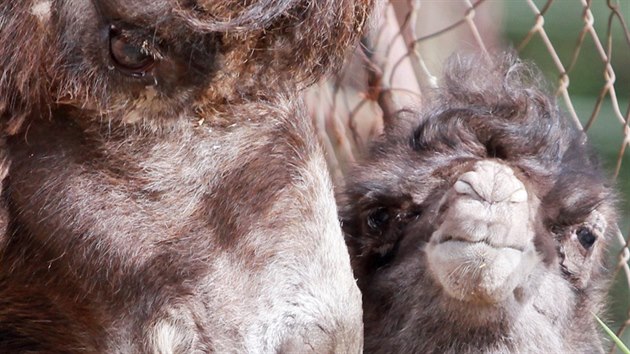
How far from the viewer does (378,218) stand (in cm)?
380

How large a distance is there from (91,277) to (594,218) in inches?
63.2

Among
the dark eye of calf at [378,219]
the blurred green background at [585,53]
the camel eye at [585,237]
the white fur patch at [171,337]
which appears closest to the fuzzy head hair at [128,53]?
the white fur patch at [171,337]

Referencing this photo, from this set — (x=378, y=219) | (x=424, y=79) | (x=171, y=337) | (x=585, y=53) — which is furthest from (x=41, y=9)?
(x=585, y=53)

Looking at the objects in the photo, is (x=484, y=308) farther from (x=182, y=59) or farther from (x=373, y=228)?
(x=182, y=59)

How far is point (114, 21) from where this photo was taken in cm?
283

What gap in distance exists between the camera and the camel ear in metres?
2.85

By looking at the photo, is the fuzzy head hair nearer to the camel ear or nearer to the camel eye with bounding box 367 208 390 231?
the camel ear

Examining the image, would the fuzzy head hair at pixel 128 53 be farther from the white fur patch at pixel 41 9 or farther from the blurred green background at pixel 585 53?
the blurred green background at pixel 585 53

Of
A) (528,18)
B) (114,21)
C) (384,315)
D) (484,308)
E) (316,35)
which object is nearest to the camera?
(114,21)

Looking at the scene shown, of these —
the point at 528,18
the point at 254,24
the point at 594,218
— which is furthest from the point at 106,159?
the point at 528,18

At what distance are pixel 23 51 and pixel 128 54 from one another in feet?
0.79

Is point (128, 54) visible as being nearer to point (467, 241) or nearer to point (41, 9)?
point (41, 9)

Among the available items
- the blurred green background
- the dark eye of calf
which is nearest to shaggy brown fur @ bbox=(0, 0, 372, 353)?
the dark eye of calf

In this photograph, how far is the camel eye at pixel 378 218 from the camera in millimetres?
3777
